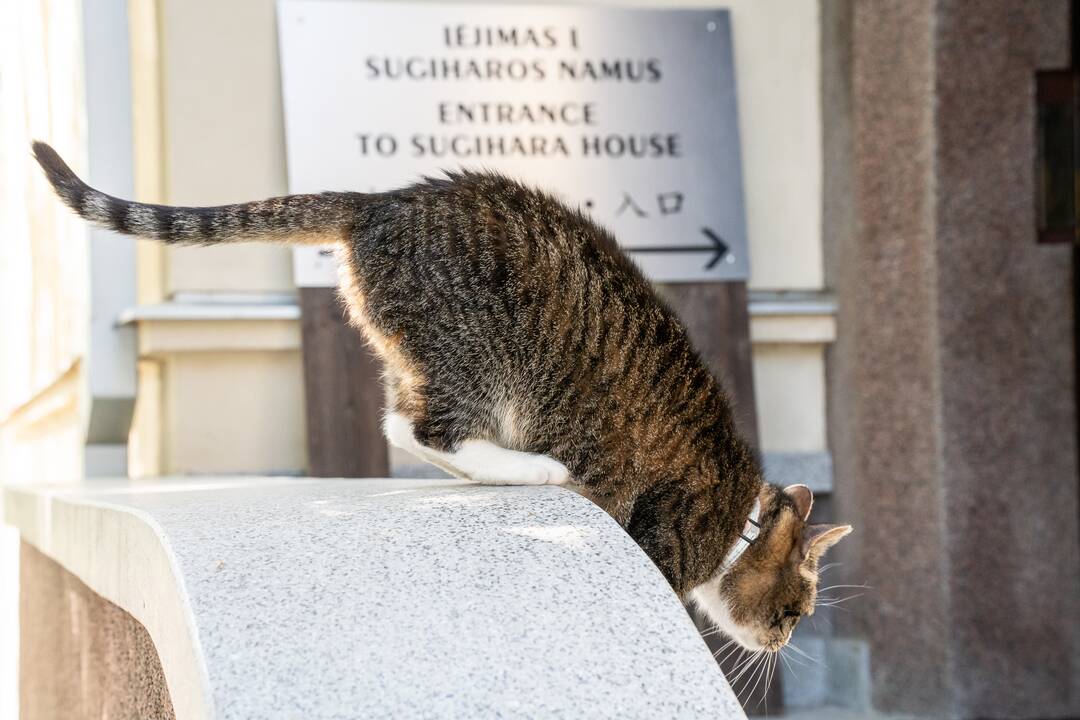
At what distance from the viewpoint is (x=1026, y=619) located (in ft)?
13.7

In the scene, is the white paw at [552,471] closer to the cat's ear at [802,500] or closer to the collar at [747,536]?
the collar at [747,536]

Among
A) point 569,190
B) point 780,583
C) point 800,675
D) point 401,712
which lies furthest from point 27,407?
point 401,712

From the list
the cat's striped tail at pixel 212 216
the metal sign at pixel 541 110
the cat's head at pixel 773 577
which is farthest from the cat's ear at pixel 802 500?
the metal sign at pixel 541 110

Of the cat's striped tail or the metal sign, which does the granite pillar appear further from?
the cat's striped tail

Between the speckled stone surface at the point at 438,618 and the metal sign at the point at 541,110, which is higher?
the metal sign at the point at 541,110

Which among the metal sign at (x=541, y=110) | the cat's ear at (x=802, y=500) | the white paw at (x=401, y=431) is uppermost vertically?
the metal sign at (x=541, y=110)

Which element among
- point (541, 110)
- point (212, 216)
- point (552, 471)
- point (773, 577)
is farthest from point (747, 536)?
point (541, 110)

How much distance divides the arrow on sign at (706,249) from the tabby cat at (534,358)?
151cm

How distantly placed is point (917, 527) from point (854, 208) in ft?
3.86

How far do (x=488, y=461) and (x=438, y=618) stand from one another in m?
1.01

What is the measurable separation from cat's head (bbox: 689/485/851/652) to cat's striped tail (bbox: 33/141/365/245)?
4.04ft

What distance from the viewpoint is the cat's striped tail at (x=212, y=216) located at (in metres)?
2.68

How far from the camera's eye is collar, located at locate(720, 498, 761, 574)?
9.44ft

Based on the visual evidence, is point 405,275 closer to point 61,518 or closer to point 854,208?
point 61,518
